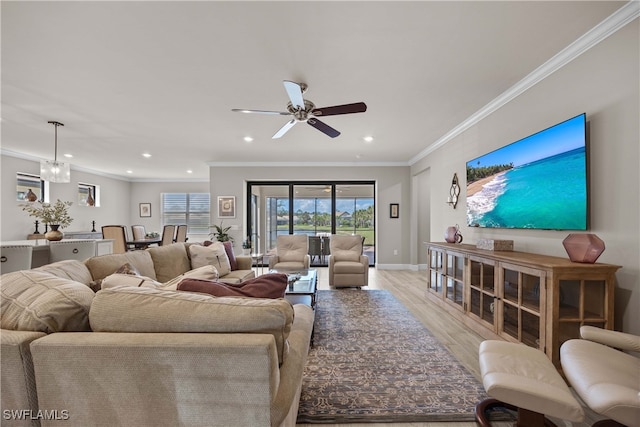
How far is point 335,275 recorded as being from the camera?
15.6ft

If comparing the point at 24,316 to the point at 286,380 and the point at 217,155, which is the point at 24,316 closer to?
the point at 286,380

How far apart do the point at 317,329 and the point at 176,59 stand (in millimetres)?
2872

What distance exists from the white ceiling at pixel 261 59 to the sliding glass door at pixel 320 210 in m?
2.83

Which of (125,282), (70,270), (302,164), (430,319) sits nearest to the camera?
(125,282)

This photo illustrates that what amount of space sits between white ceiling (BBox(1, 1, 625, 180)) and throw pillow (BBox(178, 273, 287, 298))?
1680 millimetres

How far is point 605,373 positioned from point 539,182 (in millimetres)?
1660

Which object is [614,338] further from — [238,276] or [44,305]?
[238,276]

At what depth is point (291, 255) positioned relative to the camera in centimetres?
511

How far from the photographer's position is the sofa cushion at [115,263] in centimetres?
218

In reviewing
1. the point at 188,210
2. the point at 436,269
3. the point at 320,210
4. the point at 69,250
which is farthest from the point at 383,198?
the point at 188,210

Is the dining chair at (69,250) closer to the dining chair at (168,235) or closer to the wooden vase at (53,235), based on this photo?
the wooden vase at (53,235)

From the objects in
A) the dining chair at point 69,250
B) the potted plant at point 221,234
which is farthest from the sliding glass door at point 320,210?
the dining chair at point 69,250

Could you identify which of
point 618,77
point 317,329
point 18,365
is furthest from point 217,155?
point 618,77

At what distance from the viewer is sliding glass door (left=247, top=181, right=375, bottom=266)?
706cm
